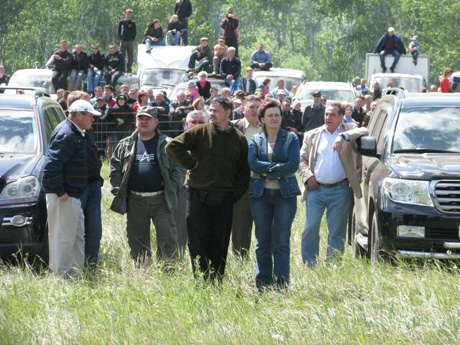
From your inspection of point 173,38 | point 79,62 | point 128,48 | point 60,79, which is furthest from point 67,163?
point 128,48

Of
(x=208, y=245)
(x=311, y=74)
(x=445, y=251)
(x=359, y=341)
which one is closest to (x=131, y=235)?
(x=208, y=245)

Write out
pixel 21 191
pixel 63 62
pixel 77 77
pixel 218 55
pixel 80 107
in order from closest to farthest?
1. pixel 80 107
2. pixel 21 191
3. pixel 218 55
4. pixel 63 62
5. pixel 77 77

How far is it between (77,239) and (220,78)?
64.6ft

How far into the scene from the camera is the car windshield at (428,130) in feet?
35.7

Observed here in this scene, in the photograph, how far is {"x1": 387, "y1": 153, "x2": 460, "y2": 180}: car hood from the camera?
995cm

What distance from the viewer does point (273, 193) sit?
9516 mm

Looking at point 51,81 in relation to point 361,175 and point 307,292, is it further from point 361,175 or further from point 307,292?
point 307,292

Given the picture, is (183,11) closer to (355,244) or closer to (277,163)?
(355,244)

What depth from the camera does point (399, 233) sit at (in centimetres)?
992

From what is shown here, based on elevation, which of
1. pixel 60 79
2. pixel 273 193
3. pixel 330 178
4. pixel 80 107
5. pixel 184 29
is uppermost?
pixel 184 29

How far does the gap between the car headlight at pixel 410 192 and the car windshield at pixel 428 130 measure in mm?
870

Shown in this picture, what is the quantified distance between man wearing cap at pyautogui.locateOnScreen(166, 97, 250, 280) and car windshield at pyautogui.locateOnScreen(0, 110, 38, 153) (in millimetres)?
2960

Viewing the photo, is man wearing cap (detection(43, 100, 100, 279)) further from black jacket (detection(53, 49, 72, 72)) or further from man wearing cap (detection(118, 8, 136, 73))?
man wearing cap (detection(118, 8, 136, 73))

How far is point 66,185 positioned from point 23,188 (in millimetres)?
714
